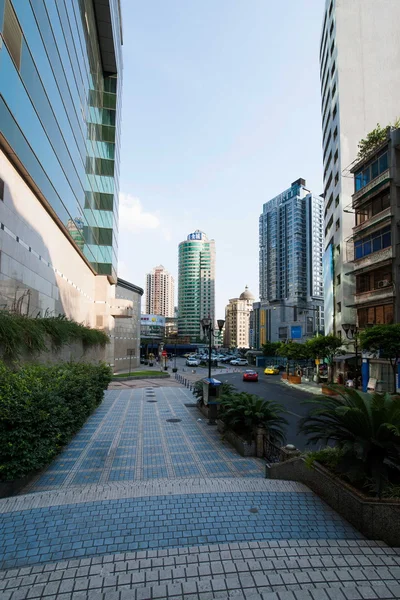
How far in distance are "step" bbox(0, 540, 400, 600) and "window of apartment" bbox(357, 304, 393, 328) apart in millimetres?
27385

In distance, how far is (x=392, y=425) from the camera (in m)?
5.78

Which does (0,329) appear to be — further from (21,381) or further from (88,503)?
(88,503)

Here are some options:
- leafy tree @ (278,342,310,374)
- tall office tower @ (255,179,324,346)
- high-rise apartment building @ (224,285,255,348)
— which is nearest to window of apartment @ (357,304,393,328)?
leafy tree @ (278,342,310,374)

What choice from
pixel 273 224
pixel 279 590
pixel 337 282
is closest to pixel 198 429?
pixel 279 590

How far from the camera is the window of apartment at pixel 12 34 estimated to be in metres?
11.6

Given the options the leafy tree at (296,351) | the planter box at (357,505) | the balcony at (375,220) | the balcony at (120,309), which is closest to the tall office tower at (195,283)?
the leafy tree at (296,351)

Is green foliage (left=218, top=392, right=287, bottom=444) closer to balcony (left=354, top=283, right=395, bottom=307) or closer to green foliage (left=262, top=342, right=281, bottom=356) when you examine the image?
balcony (left=354, top=283, right=395, bottom=307)

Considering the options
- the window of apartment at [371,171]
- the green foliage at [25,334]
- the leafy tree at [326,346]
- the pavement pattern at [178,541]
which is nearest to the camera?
the pavement pattern at [178,541]

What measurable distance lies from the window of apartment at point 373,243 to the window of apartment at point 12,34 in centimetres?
2740

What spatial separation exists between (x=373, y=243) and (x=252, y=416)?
25813 mm

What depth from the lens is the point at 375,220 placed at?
3033 centimetres

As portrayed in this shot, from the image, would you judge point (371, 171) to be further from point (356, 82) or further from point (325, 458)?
point (325, 458)

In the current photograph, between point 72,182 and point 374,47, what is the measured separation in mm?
42382

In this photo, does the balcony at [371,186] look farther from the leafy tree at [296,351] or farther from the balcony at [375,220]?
the leafy tree at [296,351]
